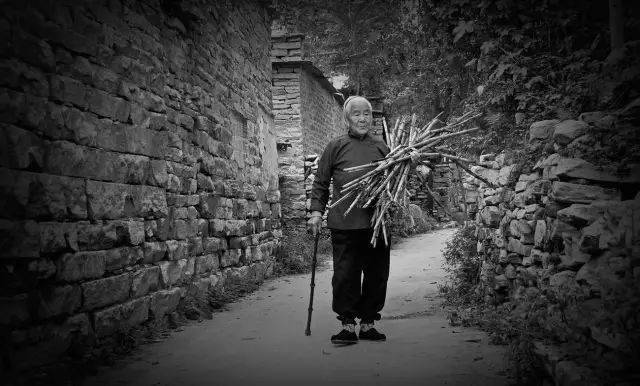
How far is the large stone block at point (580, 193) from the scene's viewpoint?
2.46 metres

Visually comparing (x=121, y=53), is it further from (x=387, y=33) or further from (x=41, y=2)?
(x=387, y=33)

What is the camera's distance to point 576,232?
2342 mm

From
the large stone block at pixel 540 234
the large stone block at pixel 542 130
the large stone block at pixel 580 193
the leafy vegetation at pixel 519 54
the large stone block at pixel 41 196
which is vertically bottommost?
the large stone block at pixel 540 234

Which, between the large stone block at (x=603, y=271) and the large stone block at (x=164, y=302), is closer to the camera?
the large stone block at (x=603, y=271)

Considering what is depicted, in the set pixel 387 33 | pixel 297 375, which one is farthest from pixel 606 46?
pixel 387 33

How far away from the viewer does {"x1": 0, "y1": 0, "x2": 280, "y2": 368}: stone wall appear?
2.43 metres

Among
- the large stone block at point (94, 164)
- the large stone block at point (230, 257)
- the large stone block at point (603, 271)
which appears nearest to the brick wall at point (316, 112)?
the large stone block at point (230, 257)

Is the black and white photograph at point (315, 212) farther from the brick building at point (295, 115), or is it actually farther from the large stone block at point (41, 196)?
the brick building at point (295, 115)

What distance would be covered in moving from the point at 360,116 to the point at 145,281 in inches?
83.5

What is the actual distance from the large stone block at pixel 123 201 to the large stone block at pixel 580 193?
114 inches

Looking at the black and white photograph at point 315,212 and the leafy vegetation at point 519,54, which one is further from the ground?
the leafy vegetation at point 519,54

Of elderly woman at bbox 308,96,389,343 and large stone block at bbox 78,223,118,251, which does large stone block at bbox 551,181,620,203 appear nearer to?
elderly woman at bbox 308,96,389,343

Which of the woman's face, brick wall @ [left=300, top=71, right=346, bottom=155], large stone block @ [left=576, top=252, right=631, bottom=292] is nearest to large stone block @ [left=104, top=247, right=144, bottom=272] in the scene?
the woman's face

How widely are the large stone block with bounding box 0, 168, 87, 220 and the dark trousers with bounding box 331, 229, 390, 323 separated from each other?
1.70 m
